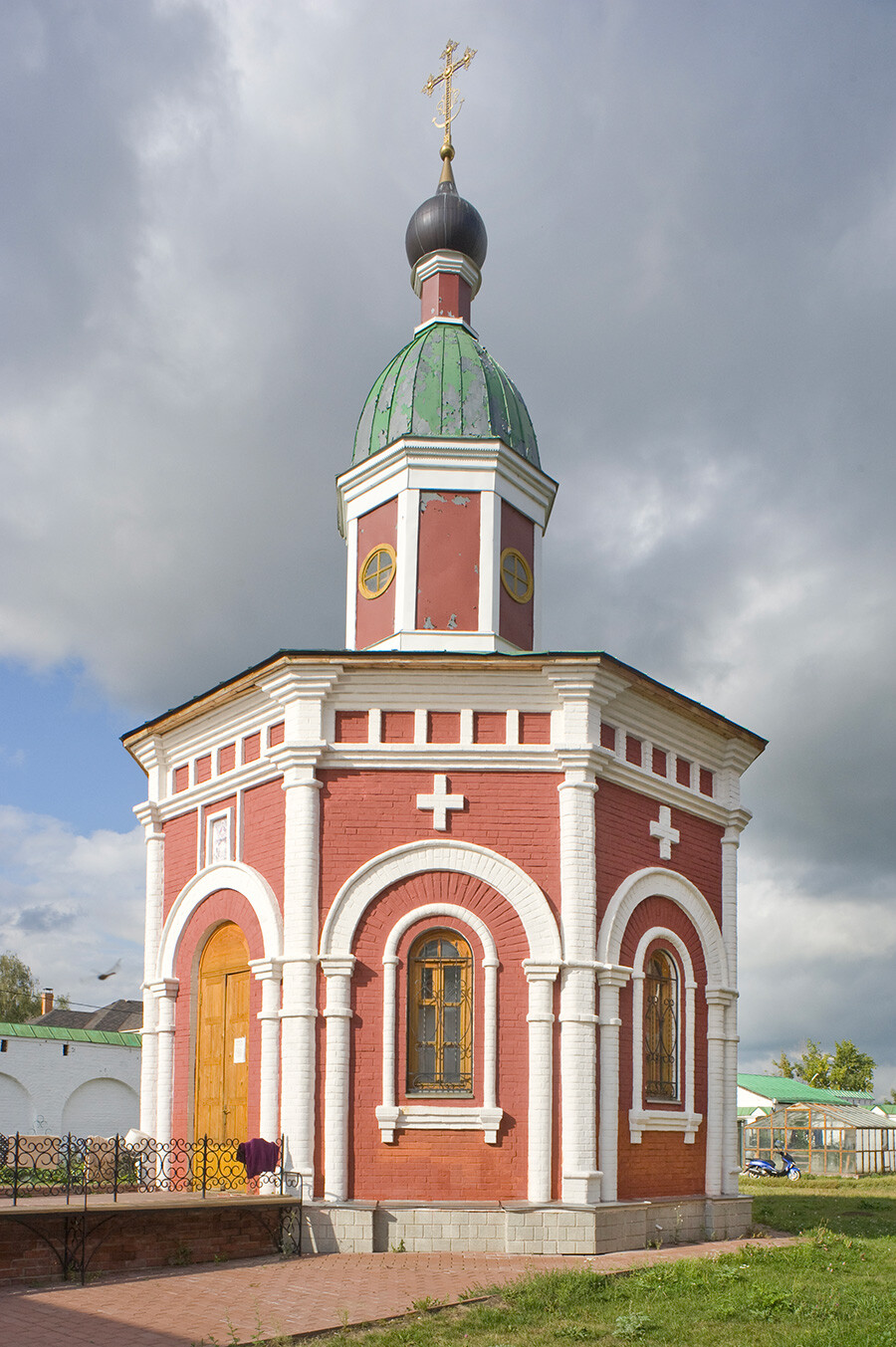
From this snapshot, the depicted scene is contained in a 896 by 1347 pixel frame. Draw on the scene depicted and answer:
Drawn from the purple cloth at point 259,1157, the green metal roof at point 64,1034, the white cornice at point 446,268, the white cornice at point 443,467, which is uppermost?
the white cornice at point 446,268

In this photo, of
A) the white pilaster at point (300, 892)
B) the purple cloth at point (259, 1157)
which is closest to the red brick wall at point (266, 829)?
the white pilaster at point (300, 892)

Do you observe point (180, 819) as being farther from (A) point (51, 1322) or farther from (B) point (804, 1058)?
(B) point (804, 1058)

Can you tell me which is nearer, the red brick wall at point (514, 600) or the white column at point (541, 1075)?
the white column at point (541, 1075)

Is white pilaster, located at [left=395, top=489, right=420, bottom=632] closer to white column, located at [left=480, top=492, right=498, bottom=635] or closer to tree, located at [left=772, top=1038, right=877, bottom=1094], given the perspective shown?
white column, located at [left=480, top=492, right=498, bottom=635]

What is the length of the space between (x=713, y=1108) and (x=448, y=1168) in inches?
140

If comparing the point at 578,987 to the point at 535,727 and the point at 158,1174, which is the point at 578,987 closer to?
the point at 535,727

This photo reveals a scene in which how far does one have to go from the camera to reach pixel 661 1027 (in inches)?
516

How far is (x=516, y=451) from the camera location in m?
15.1

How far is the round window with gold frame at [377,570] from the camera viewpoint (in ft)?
48.4

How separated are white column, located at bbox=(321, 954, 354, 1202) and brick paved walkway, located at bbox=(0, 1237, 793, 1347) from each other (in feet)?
2.30

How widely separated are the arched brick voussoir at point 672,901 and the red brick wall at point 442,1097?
100 centimetres

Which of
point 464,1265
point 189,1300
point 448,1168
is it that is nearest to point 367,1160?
point 448,1168

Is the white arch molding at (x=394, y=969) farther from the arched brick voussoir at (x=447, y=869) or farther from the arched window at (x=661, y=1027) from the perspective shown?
the arched window at (x=661, y=1027)

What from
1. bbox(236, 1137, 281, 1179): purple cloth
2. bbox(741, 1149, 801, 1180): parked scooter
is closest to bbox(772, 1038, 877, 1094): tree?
bbox(741, 1149, 801, 1180): parked scooter
